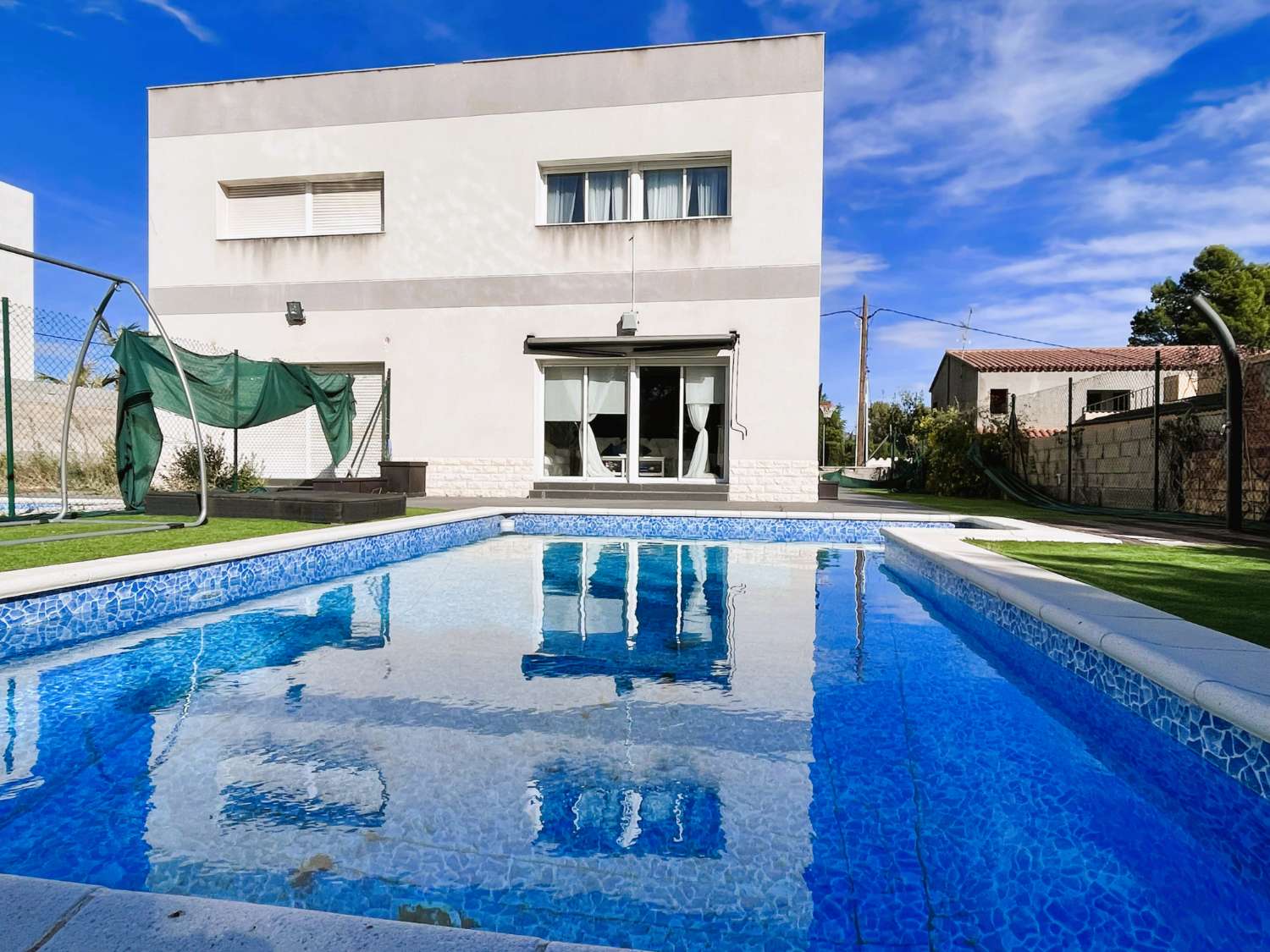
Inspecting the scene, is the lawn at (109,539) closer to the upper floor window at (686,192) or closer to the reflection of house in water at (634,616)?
the reflection of house in water at (634,616)

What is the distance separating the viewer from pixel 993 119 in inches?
649

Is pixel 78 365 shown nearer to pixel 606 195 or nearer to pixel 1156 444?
pixel 606 195

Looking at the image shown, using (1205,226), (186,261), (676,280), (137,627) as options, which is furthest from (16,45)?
(1205,226)

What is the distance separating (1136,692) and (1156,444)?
34.0ft

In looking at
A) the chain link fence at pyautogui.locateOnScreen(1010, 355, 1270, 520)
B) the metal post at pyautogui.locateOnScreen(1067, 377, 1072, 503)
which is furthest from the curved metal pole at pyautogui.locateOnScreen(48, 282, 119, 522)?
the metal post at pyautogui.locateOnScreen(1067, 377, 1072, 503)

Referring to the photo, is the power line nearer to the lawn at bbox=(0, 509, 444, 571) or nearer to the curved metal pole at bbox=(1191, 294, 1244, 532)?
the curved metal pole at bbox=(1191, 294, 1244, 532)

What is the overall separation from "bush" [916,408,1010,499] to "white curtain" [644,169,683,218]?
9373 mm

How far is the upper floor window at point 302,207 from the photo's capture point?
1379 cm

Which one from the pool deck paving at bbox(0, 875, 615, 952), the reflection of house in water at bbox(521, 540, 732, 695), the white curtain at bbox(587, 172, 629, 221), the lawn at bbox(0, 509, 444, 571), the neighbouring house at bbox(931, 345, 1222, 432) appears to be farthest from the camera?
the neighbouring house at bbox(931, 345, 1222, 432)

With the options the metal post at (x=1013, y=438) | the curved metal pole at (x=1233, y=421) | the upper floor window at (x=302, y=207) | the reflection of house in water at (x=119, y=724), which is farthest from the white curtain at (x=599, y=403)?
the metal post at (x=1013, y=438)

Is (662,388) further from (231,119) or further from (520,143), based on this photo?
(231,119)

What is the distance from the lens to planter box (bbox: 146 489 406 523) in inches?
329

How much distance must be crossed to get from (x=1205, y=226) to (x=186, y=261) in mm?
32074

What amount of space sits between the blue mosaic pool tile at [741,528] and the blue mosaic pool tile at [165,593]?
10.3ft
